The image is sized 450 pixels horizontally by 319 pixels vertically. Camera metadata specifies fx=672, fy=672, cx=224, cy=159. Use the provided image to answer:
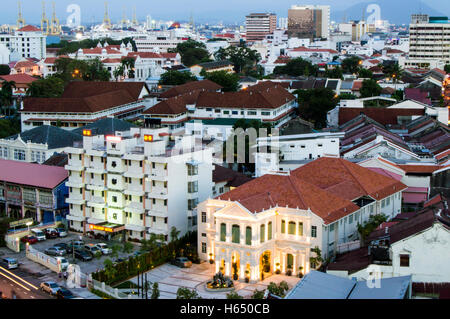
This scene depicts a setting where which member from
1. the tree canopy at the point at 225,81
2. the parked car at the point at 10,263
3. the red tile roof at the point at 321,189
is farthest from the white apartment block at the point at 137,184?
the tree canopy at the point at 225,81

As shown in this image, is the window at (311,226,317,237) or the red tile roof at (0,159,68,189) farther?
the red tile roof at (0,159,68,189)

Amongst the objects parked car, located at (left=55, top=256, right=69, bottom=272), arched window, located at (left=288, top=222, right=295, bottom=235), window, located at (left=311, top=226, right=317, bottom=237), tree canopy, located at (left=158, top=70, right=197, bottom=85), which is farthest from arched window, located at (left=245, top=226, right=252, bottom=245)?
tree canopy, located at (left=158, top=70, right=197, bottom=85)

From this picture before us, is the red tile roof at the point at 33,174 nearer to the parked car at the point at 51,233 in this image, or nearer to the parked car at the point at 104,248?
the parked car at the point at 51,233

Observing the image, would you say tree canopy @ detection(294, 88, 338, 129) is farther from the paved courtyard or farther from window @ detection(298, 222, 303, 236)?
window @ detection(298, 222, 303, 236)

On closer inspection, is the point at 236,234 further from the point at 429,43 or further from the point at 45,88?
the point at 429,43

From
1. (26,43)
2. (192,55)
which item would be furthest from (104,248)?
(26,43)

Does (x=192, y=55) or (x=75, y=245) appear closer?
(x=75, y=245)
